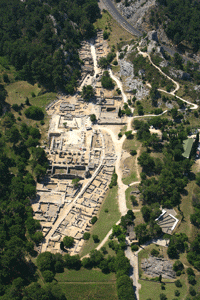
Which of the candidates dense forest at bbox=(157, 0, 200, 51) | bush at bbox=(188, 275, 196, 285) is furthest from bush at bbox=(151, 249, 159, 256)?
dense forest at bbox=(157, 0, 200, 51)

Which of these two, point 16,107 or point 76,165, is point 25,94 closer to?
point 16,107

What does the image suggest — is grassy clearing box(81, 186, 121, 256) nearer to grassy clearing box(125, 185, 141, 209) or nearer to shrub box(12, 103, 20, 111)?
grassy clearing box(125, 185, 141, 209)

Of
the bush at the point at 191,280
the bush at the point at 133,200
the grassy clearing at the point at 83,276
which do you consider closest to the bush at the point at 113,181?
the bush at the point at 133,200

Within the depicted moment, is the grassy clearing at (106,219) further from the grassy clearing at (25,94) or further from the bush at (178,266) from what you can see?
the grassy clearing at (25,94)

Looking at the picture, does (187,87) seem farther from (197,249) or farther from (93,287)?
(93,287)

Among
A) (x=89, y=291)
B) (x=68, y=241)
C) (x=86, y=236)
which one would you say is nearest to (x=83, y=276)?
(x=89, y=291)

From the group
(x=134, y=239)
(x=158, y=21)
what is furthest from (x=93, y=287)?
(x=158, y=21)

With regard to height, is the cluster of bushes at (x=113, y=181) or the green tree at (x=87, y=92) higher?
the green tree at (x=87, y=92)
